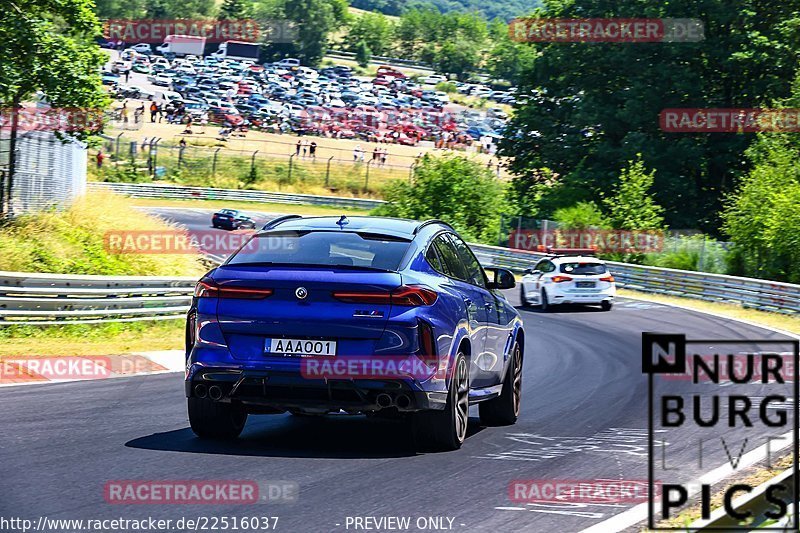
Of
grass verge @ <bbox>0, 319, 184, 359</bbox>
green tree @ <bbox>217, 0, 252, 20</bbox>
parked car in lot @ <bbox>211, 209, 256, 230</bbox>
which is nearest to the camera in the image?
grass verge @ <bbox>0, 319, 184, 359</bbox>

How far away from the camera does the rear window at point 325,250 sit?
8.71 metres

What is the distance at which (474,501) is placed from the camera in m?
7.18

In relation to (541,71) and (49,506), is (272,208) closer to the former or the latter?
(541,71)

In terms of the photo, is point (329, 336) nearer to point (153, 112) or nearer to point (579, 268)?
point (579, 268)

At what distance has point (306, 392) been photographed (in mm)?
8305

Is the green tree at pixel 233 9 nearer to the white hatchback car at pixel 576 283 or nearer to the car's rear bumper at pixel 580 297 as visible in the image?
the white hatchback car at pixel 576 283

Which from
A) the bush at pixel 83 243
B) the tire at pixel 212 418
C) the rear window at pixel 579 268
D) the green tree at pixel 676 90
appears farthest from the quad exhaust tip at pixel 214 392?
the green tree at pixel 676 90

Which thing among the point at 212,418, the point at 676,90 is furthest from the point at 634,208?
the point at 212,418

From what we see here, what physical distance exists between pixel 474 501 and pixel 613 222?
41118mm

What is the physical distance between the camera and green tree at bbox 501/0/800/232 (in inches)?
2116

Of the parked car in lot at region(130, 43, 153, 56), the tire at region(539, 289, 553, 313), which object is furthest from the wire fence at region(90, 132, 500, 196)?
the parked car in lot at region(130, 43, 153, 56)

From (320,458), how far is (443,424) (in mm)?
1004

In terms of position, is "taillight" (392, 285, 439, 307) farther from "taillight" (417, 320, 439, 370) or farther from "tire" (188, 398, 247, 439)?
"tire" (188, 398, 247, 439)

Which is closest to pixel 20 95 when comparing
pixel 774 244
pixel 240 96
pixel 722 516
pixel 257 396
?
pixel 257 396
